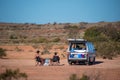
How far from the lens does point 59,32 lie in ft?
416

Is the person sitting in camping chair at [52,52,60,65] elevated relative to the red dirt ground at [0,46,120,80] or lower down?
elevated

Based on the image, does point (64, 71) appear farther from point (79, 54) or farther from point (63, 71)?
point (79, 54)

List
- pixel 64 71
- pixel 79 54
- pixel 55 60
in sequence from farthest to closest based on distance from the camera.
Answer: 1. pixel 55 60
2. pixel 79 54
3. pixel 64 71

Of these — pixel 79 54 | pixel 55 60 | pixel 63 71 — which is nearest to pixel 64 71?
pixel 63 71

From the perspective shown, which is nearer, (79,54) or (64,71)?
(64,71)

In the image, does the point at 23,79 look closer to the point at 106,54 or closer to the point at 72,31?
the point at 106,54

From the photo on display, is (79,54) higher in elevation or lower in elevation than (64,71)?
higher

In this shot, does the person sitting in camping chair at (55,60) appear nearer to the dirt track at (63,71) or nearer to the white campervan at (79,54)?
the white campervan at (79,54)

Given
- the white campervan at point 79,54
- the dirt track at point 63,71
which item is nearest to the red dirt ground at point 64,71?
the dirt track at point 63,71

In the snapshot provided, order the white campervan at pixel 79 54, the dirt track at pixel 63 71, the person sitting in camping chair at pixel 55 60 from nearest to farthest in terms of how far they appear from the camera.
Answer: the dirt track at pixel 63 71 → the white campervan at pixel 79 54 → the person sitting in camping chair at pixel 55 60

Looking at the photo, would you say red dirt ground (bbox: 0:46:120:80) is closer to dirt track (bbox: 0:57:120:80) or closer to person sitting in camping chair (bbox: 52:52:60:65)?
dirt track (bbox: 0:57:120:80)

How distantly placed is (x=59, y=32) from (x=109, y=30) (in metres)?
58.8

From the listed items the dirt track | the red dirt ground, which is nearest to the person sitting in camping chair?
the red dirt ground

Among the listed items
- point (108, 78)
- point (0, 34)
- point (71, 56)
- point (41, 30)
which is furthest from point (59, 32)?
point (108, 78)
